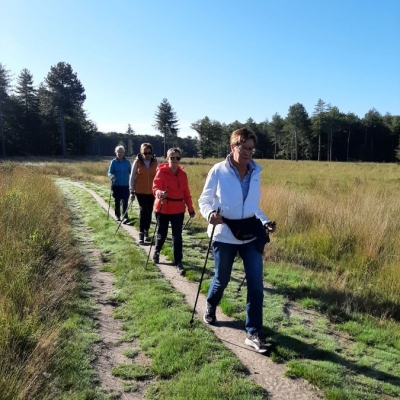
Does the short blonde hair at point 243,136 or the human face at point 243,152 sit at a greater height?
the short blonde hair at point 243,136

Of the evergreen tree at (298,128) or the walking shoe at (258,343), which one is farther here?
the evergreen tree at (298,128)

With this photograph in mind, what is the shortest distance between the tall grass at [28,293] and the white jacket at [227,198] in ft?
6.54

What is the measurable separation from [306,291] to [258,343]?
2.14m

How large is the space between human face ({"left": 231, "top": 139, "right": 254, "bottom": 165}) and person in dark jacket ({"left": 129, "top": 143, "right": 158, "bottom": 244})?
5.04m

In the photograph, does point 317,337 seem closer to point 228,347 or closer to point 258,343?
point 258,343

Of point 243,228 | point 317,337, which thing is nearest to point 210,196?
point 243,228

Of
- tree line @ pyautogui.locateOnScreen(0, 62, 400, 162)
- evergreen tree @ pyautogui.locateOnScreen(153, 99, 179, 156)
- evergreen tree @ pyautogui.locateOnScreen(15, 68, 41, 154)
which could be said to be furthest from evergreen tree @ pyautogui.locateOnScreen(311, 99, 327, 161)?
evergreen tree @ pyautogui.locateOnScreen(15, 68, 41, 154)

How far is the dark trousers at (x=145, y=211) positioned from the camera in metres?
8.55

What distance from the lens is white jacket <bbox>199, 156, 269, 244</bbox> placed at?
3863 mm

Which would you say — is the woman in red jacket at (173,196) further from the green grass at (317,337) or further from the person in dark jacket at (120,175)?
the person in dark jacket at (120,175)

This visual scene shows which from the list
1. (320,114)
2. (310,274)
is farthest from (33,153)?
(310,274)

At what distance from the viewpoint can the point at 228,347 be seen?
154 inches

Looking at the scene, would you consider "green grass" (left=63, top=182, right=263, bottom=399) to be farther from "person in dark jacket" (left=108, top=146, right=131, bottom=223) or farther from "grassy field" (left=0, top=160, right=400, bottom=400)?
"person in dark jacket" (left=108, top=146, right=131, bottom=223)

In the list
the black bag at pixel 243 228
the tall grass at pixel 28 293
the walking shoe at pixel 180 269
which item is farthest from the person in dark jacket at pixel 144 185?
the black bag at pixel 243 228
